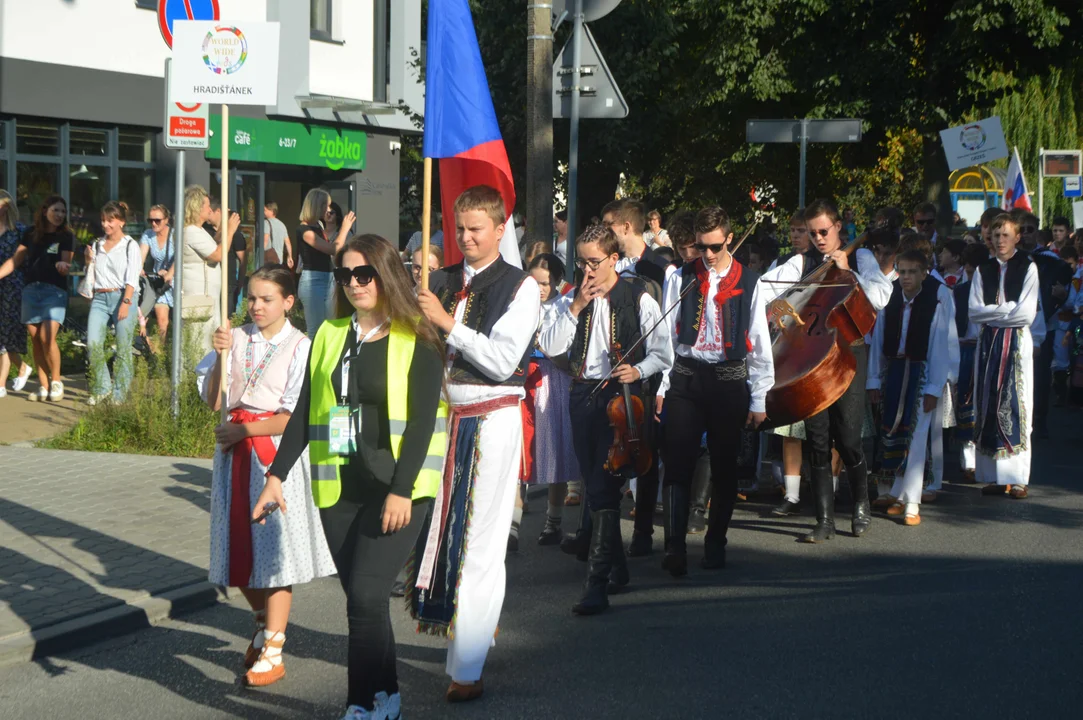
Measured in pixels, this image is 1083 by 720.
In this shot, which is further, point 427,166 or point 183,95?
point 183,95

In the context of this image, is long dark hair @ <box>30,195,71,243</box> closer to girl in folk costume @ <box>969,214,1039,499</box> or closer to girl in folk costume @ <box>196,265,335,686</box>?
girl in folk costume @ <box>196,265,335,686</box>

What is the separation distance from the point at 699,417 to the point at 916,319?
2.49 metres

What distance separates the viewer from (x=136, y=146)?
19984 mm

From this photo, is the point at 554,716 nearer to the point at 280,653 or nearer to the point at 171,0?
the point at 280,653

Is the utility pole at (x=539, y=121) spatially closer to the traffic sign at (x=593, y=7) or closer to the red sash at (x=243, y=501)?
the traffic sign at (x=593, y=7)

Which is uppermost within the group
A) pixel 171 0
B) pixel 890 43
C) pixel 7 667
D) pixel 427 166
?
pixel 890 43

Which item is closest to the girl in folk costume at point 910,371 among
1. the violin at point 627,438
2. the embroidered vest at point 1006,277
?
the embroidered vest at point 1006,277

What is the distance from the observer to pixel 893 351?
916cm

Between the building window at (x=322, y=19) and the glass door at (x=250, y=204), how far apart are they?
3.12 meters

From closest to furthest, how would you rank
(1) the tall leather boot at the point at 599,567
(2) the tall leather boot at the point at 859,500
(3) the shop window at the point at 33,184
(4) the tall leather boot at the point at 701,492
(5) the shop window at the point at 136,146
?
(1) the tall leather boot at the point at 599,567, (2) the tall leather boot at the point at 859,500, (4) the tall leather boot at the point at 701,492, (3) the shop window at the point at 33,184, (5) the shop window at the point at 136,146

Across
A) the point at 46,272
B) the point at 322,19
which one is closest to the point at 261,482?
the point at 46,272

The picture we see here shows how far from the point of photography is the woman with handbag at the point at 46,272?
12.6m

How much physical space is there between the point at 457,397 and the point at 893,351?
4.67m

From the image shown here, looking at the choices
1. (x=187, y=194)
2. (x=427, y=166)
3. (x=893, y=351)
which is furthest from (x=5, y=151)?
(x=427, y=166)
